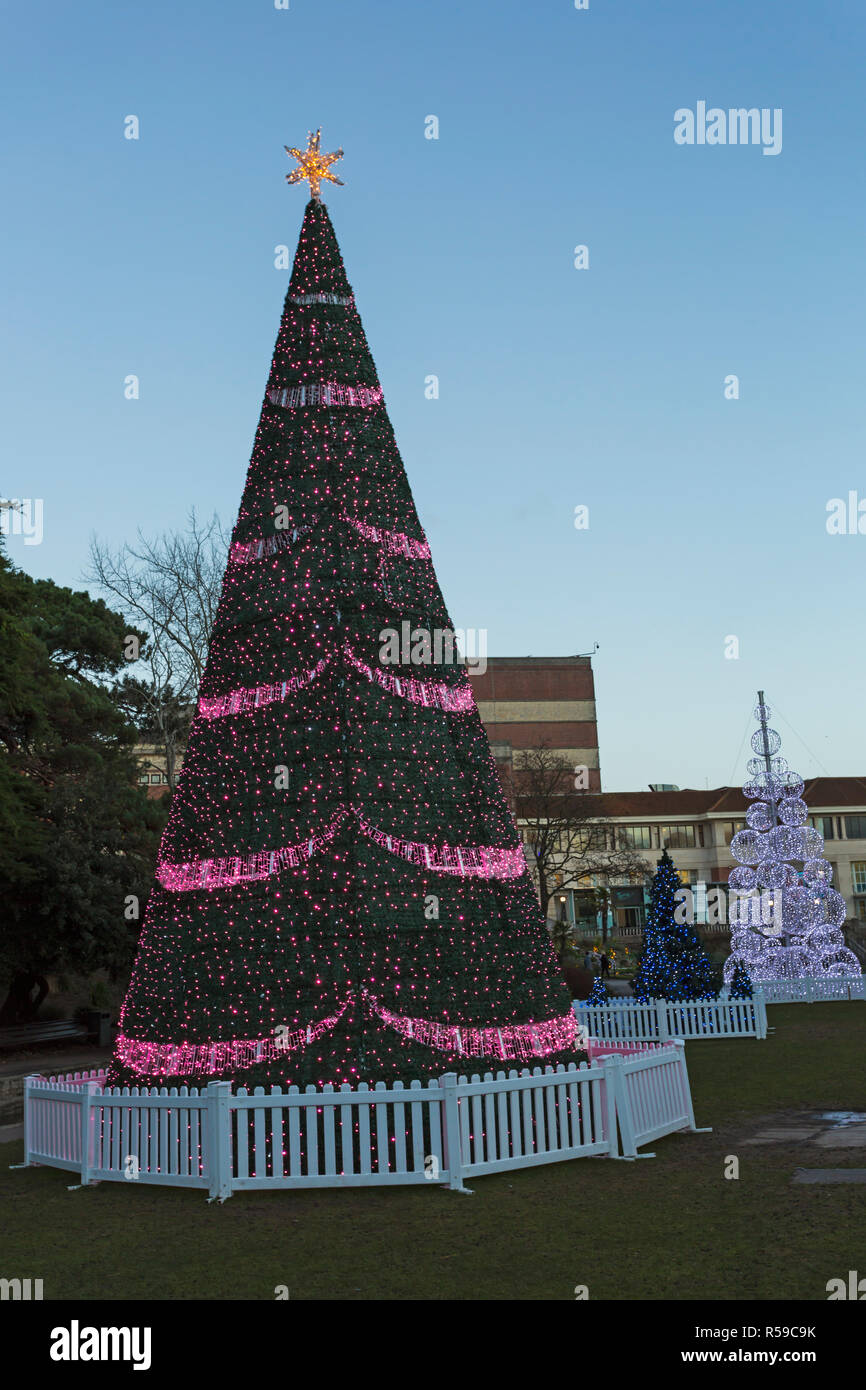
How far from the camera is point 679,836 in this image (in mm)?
71312

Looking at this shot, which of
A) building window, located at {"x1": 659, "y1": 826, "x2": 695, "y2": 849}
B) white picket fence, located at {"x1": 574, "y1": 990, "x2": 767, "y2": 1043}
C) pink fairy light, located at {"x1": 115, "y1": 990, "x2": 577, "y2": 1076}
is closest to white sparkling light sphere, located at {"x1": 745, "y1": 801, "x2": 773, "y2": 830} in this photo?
white picket fence, located at {"x1": 574, "y1": 990, "x2": 767, "y2": 1043}

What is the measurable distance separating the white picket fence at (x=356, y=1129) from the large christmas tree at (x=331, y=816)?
453mm

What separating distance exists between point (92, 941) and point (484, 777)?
46.6 ft

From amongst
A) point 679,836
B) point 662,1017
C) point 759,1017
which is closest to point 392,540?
point 662,1017

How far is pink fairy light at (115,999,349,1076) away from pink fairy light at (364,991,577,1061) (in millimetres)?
542

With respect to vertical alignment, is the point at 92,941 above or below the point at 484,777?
below

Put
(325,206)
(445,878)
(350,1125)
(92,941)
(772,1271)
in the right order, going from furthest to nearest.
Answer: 1. (92,941)
2. (325,206)
3. (445,878)
4. (350,1125)
5. (772,1271)

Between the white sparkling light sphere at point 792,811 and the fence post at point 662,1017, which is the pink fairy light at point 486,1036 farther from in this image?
the white sparkling light sphere at point 792,811

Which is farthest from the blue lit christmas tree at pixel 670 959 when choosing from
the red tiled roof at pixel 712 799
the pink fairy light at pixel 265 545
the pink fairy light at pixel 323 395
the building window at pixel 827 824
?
the building window at pixel 827 824

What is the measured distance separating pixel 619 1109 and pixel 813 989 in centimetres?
2062

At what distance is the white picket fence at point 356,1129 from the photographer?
8680 mm

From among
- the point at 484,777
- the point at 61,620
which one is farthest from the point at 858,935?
the point at 484,777
